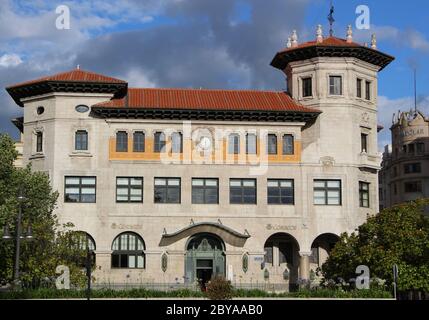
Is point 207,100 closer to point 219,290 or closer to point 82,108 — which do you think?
point 82,108

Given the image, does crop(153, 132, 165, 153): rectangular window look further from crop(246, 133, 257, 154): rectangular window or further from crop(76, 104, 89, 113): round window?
crop(246, 133, 257, 154): rectangular window

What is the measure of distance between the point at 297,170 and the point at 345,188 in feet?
12.4

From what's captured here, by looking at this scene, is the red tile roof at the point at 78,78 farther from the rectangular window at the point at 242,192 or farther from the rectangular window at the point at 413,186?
the rectangular window at the point at 413,186

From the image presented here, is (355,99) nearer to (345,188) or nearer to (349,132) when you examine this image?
(349,132)

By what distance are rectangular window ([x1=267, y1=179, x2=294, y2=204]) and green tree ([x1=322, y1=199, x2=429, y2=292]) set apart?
8440 mm

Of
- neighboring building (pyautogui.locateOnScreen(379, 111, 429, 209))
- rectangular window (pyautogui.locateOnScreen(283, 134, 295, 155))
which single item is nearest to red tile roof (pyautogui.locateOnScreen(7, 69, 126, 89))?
rectangular window (pyautogui.locateOnScreen(283, 134, 295, 155))

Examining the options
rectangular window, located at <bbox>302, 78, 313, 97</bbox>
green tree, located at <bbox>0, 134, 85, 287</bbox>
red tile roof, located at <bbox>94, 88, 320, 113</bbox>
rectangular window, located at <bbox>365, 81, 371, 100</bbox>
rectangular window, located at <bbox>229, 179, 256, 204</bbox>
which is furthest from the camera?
rectangular window, located at <bbox>365, 81, 371, 100</bbox>

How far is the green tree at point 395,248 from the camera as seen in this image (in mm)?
43094

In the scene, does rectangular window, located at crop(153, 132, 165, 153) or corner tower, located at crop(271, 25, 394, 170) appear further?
corner tower, located at crop(271, 25, 394, 170)

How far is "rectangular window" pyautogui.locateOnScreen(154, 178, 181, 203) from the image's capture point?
53.9 meters

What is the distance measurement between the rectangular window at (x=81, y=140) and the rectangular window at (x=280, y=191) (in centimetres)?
1383

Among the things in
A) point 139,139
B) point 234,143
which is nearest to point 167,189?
point 139,139

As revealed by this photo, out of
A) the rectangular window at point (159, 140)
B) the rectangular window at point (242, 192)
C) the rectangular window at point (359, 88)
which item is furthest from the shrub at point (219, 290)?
the rectangular window at point (359, 88)
